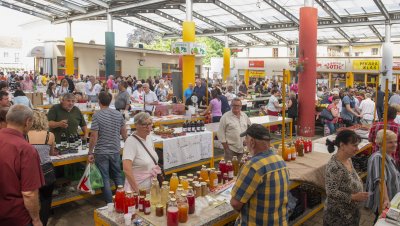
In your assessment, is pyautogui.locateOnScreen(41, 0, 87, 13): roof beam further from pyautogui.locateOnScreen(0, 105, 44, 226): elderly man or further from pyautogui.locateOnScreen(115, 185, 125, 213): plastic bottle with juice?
pyautogui.locateOnScreen(115, 185, 125, 213): plastic bottle with juice

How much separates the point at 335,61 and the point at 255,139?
22.6 m

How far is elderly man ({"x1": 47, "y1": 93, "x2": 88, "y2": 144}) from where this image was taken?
5176mm

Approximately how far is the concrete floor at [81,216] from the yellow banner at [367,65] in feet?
60.5

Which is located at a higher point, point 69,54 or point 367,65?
point 69,54

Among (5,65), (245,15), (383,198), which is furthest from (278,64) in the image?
(383,198)

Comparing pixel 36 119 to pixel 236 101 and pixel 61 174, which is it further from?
pixel 236 101

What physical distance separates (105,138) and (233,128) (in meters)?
1.83

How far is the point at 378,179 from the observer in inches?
133

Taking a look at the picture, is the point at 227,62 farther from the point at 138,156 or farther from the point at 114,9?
the point at 138,156

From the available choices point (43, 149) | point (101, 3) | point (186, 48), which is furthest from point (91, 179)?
point (101, 3)

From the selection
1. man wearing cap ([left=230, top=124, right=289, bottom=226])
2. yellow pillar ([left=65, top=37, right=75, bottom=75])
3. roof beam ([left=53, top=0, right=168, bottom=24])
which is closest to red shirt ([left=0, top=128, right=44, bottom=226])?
man wearing cap ([left=230, top=124, right=289, bottom=226])

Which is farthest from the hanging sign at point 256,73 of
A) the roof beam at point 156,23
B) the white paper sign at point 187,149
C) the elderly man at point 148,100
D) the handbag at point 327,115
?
the white paper sign at point 187,149

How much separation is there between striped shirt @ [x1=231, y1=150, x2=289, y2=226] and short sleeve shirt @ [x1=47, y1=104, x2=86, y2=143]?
135 inches

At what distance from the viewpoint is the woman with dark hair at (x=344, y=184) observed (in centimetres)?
319
